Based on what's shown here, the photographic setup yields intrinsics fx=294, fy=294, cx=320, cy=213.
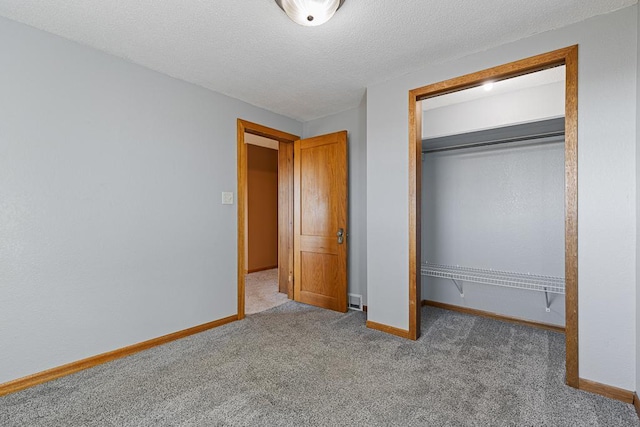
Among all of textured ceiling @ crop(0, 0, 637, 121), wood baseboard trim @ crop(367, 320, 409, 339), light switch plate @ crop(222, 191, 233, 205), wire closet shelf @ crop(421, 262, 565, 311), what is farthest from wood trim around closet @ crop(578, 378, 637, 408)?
light switch plate @ crop(222, 191, 233, 205)

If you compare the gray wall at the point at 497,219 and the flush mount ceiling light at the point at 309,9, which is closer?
the flush mount ceiling light at the point at 309,9

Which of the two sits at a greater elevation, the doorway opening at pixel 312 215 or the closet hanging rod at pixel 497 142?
the closet hanging rod at pixel 497 142

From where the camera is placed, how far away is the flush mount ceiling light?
1702 millimetres

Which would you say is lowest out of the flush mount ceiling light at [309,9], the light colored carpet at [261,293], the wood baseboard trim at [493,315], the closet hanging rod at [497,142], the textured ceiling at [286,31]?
the light colored carpet at [261,293]

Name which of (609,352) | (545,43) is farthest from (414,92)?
(609,352)

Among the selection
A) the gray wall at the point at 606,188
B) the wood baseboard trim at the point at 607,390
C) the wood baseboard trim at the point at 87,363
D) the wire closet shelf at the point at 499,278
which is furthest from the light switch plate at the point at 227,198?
the wood baseboard trim at the point at 607,390

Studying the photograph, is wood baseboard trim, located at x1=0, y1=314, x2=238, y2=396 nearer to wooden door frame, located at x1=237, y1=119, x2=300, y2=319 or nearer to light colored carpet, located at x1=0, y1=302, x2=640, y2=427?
light colored carpet, located at x1=0, y1=302, x2=640, y2=427

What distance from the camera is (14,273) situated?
1959mm

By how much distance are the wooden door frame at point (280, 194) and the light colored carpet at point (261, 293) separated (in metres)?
0.25

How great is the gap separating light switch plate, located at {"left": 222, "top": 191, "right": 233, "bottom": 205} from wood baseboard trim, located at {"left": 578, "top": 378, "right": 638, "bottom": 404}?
3.26m

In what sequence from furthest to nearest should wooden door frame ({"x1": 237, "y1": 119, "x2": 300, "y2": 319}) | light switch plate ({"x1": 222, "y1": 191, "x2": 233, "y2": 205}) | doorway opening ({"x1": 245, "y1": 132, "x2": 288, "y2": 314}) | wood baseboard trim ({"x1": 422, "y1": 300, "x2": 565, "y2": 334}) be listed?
doorway opening ({"x1": 245, "y1": 132, "x2": 288, "y2": 314}) < wooden door frame ({"x1": 237, "y1": 119, "x2": 300, "y2": 319}) < light switch plate ({"x1": 222, "y1": 191, "x2": 233, "y2": 205}) < wood baseboard trim ({"x1": 422, "y1": 300, "x2": 565, "y2": 334})

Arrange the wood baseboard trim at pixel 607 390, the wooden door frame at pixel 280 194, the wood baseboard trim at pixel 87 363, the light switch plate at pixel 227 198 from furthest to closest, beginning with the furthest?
the wooden door frame at pixel 280 194 → the light switch plate at pixel 227 198 → the wood baseboard trim at pixel 87 363 → the wood baseboard trim at pixel 607 390

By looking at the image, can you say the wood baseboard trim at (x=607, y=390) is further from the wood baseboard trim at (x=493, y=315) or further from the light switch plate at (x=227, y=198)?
the light switch plate at (x=227, y=198)

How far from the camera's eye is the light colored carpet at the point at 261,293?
3816 millimetres
